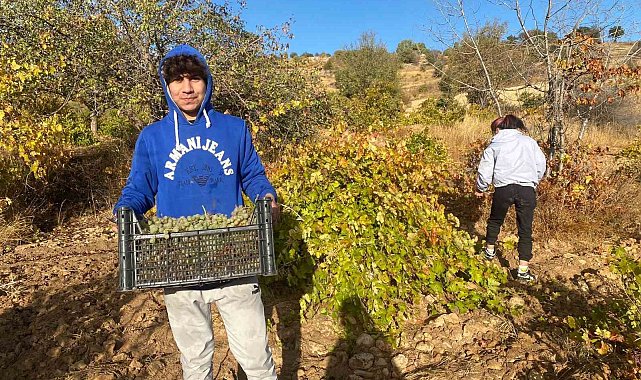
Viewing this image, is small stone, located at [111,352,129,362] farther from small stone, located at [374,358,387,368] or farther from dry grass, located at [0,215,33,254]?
dry grass, located at [0,215,33,254]

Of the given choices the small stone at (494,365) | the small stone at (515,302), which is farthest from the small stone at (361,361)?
the small stone at (515,302)

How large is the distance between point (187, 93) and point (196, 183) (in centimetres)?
39

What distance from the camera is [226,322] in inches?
77.3

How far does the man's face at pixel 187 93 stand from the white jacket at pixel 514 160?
2.92m

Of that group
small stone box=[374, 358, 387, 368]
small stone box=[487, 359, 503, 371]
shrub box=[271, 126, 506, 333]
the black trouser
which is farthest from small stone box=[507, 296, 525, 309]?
small stone box=[374, 358, 387, 368]

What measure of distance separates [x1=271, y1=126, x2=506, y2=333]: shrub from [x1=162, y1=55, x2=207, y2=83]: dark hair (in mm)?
1476

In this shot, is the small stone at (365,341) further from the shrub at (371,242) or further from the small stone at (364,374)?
the small stone at (364,374)

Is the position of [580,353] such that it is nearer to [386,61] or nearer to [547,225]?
[547,225]

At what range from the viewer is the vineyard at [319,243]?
259 centimetres

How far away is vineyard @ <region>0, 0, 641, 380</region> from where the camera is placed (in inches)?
102

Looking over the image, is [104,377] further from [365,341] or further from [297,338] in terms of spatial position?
[365,341]

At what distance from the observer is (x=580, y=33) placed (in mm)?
4578

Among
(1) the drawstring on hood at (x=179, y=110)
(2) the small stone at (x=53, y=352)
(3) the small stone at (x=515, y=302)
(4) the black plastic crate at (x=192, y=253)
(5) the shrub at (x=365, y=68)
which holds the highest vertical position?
(5) the shrub at (x=365, y=68)

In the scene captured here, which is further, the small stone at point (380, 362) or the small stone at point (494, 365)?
the small stone at point (380, 362)
